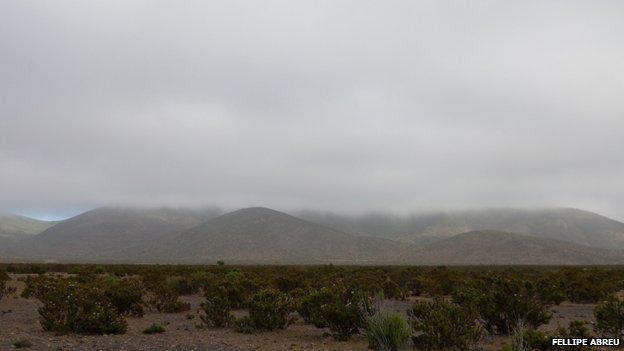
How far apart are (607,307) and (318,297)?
8.69 m

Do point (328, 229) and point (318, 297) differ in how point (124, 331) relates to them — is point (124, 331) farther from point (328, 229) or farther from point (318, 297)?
point (328, 229)

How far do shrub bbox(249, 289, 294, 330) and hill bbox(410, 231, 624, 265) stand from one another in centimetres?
11059

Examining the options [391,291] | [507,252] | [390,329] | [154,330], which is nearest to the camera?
[390,329]

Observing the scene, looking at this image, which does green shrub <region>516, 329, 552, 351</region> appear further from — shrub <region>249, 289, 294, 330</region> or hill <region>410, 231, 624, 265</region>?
hill <region>410, 231, 624, 265</region>

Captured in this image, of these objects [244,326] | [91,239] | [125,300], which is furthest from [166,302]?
[91,239]

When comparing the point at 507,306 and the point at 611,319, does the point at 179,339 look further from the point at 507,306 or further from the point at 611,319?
the point at 611,319

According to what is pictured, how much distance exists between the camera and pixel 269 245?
493 ft

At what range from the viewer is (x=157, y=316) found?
21.0 m

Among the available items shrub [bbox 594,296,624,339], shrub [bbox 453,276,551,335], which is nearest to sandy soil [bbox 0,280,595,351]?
shrub [bbox 453,276,551,335]

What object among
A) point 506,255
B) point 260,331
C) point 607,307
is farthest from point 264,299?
point 506,255

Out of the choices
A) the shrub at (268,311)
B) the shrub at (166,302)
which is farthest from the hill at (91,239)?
the shrub at (268,311)

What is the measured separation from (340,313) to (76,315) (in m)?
7.94

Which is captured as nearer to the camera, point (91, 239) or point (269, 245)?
point (269, 245)

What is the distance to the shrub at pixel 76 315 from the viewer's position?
14.9m
